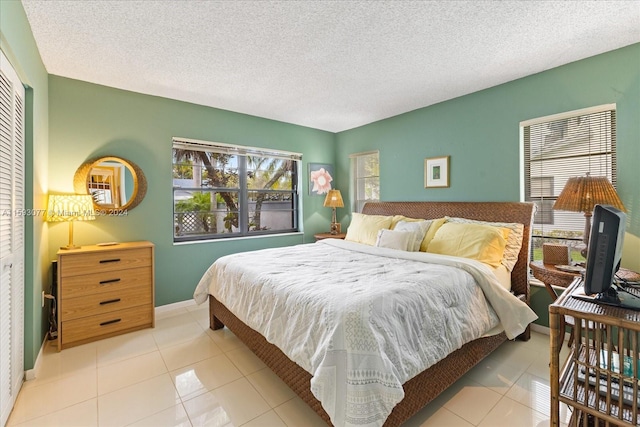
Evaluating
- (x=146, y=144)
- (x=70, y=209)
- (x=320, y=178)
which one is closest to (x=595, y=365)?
(x=70, y=209)

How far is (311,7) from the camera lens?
1791mm

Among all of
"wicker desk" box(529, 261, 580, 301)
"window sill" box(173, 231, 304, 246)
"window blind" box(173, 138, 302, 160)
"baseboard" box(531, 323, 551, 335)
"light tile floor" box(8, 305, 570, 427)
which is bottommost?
"light tile floor" box(8, 305, 570, 427)

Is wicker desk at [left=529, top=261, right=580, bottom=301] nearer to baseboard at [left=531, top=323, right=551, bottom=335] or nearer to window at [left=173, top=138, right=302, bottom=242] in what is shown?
baseboard at [left=531, top=323, right=551, bottom=335]

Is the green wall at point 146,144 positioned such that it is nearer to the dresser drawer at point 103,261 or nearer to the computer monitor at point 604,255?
the dresser drawer at point 103,261

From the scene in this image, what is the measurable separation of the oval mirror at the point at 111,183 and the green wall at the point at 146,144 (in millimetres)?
78

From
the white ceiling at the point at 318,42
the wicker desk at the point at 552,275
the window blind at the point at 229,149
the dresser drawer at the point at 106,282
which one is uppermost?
the white ceiling at the point at 318,42

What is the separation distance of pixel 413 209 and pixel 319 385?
271 cm

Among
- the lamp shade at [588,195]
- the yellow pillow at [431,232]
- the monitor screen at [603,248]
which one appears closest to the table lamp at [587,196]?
the lamp shade at [588,195]

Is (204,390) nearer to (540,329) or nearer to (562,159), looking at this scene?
(540,329)

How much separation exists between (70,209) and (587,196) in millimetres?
4172

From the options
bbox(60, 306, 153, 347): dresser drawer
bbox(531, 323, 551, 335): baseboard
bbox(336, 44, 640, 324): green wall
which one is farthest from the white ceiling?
bbox(531, 323, 551, 335): baseboard

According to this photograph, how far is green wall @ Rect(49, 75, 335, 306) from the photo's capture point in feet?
9.05

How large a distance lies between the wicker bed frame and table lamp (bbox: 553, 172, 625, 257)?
19.8 inches

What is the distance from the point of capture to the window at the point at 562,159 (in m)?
2.41
